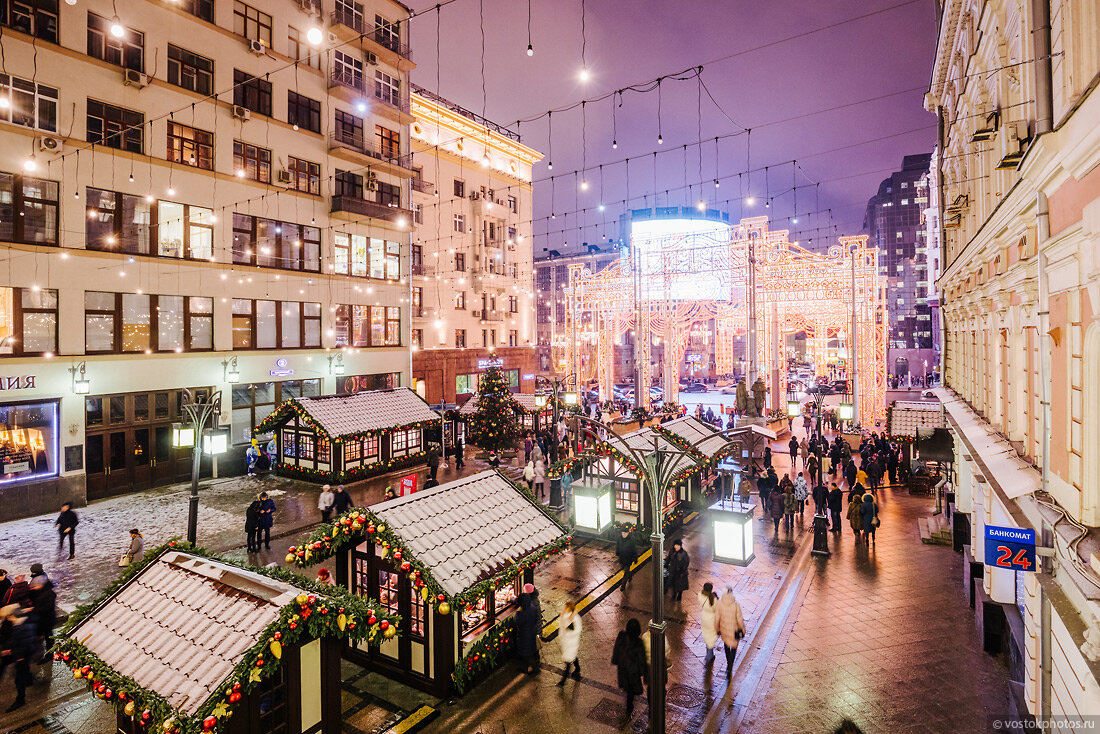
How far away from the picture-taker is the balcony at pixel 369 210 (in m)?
27.8

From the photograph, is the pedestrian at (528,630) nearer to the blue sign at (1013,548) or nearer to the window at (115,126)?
the blue sign at (1013,548)

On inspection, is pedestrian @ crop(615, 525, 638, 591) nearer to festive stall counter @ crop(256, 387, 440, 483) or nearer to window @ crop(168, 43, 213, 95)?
festive stall counter @ crop(256, 387, 440, 483)

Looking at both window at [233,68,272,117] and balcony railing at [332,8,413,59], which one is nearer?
window at [233,68,272,117]

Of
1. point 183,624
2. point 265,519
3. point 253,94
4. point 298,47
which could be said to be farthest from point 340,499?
point 298,47

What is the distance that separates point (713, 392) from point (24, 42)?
5194 centimetres

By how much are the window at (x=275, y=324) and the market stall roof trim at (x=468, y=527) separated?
19046 millimetres

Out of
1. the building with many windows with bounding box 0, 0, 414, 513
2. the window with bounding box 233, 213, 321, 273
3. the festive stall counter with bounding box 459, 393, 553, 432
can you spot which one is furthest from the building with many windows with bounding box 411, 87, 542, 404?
the window with bounding box 233, 213, 321, 273

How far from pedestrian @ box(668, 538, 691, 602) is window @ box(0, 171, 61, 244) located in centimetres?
2265

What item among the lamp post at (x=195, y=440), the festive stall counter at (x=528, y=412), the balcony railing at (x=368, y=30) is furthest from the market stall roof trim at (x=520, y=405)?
the balcony railing at (x=368, y=30)

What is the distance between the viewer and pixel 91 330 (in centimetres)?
2023

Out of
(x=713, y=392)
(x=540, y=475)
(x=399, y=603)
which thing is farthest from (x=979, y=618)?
(x=713, y=392)

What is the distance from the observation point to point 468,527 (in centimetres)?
946

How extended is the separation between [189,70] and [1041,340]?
29.0 metres

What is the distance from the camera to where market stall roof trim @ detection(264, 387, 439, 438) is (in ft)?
70.7
